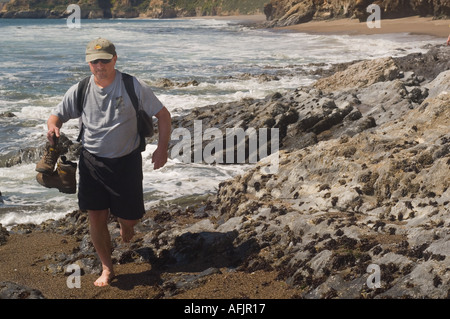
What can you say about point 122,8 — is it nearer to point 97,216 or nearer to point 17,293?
point 97,216

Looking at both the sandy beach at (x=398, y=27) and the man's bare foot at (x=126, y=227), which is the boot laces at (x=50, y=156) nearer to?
the man's bare foot at (x=126, y=227)

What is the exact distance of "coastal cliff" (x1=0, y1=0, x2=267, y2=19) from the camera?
17150cm

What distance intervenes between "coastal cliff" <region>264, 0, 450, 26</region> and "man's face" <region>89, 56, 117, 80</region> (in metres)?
50.4

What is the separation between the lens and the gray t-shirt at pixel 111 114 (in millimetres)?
5094

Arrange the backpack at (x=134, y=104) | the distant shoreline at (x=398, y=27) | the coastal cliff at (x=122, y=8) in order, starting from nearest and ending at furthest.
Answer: the backpack at (x=134, y=104) < the distant shoreline at (x=398, y=27) < the coastal cliff at (x=122, y=8)

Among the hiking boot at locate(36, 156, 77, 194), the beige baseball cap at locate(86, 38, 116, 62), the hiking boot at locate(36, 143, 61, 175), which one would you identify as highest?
the beige baseball cap at locate(86, 38, 116, 62)

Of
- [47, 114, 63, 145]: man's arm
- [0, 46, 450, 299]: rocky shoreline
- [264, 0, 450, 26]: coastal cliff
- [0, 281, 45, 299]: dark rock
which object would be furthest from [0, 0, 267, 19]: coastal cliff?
[0, 281, 45, 299]: dark rock

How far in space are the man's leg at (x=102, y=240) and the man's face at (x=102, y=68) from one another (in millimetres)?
1234

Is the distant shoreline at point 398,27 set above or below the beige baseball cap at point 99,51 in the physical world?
above

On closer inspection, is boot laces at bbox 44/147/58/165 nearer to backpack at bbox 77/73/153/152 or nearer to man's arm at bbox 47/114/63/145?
man's arm at bbox 47/114/63/145

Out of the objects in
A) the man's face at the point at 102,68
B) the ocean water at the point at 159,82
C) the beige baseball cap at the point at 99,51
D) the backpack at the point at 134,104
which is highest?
the beige baseball cap at the point at 99,51

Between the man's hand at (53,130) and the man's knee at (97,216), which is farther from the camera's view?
the man's knee at (97,216)

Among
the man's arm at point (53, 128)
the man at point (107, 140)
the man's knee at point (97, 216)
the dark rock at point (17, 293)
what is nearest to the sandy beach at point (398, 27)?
the man at point (107, 140)

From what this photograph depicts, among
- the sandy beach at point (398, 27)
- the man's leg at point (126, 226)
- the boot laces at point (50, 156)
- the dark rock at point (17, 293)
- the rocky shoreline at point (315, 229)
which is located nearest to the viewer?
the dark rock at point (17, 293)
